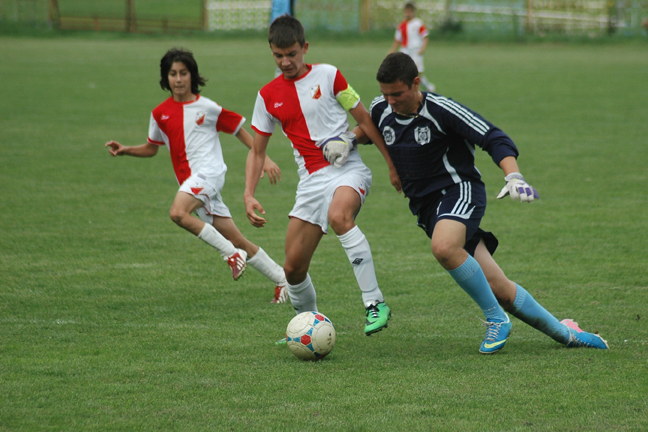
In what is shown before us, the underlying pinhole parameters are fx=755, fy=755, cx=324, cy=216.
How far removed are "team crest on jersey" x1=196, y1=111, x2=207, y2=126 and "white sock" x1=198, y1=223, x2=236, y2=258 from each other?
0.98m

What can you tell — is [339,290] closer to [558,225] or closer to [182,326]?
[182,326]

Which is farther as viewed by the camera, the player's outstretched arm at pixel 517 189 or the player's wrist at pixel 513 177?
the player's wrist at pixel 513 177

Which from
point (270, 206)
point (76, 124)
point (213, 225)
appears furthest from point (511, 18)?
point (213, 225)

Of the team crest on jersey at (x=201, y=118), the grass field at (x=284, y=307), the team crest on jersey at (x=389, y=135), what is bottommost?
the grass field at (x=284, y=307)

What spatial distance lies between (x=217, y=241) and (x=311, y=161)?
51.7 inches

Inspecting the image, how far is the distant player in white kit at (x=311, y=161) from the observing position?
175 inches

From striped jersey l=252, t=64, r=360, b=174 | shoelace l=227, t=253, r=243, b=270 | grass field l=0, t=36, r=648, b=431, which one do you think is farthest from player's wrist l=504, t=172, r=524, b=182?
shoelace l=227, t=253, r=243, b=270

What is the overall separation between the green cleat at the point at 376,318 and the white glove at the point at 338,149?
36.2 inches

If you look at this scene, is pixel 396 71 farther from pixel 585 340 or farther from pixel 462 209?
pixel 585 340

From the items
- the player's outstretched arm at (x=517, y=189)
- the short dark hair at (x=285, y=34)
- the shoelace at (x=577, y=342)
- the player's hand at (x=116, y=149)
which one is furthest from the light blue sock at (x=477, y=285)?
the player's hand at (x=116, y=149)

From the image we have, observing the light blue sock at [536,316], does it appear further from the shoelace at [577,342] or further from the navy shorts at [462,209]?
the navy shorts at [462,209]

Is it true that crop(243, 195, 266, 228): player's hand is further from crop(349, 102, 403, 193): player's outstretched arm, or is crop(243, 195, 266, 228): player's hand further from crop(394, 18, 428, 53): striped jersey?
crop(394, 18, 428, 53): striped jersey

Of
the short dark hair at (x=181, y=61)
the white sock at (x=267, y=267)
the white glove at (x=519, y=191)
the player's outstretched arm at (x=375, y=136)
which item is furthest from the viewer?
the short dark hair at (x=181, y=61)

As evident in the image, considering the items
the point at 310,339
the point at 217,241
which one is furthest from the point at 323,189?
the point at 217,241
